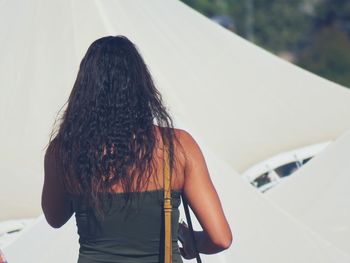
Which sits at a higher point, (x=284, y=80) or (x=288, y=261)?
(x=284, y=80)

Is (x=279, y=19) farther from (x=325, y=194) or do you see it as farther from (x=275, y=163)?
(x=325, y=194)

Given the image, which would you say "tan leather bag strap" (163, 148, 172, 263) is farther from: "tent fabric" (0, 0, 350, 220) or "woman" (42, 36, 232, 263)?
"tent fabric" (0, 0, 350, 220)

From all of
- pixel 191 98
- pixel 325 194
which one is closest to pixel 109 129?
pixel 325 194

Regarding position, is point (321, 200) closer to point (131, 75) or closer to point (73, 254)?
point (73, 254)

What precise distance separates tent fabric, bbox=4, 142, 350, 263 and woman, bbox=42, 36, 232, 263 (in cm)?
127

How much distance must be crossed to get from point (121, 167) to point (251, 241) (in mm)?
1475

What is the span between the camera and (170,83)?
5.65 m

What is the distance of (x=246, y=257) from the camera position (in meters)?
3.83

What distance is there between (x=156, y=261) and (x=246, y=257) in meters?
1.38

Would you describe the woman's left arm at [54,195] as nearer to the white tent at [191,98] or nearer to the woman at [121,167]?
the woman at [121,167]

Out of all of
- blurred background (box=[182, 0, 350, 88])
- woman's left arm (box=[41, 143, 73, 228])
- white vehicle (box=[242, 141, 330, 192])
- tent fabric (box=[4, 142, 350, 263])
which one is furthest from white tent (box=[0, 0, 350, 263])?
blurred background (box=[182, 0, 350, 88])

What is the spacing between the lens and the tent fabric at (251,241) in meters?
3.83

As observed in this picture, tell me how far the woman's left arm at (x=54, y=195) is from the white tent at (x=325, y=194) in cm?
185

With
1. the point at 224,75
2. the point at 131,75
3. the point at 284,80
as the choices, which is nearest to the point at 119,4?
the point at 224,75
